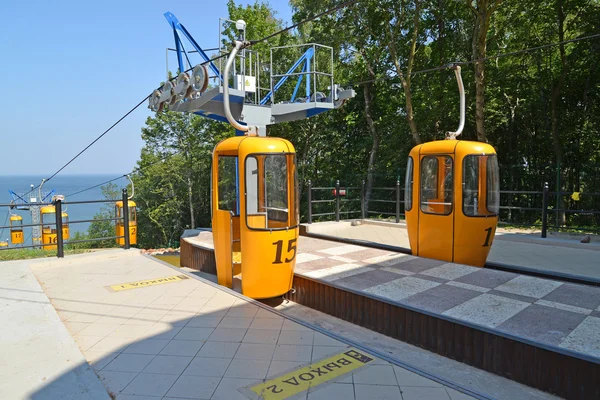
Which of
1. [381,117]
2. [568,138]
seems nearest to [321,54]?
[381,117]

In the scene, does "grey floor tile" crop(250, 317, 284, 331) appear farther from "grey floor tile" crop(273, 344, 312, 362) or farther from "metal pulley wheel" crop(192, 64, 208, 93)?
"metal pulley wheel" crop(192, 64, 208, 93)

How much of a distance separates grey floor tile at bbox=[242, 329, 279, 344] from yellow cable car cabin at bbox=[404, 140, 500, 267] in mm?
3853

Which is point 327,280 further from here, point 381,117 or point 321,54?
point 321,54

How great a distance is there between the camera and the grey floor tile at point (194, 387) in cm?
308

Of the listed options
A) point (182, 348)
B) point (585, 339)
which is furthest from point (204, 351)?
point (585, 339)

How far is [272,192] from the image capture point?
583cm

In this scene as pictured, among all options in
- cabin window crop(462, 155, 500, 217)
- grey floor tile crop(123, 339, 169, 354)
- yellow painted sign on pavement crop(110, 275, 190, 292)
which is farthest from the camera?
cabin window crop(462, 155, 500, 217)

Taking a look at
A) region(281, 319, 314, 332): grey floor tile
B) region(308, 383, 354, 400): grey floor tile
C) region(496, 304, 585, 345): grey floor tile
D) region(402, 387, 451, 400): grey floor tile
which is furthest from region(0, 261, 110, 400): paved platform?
region(496, 304, 585, 345): grey floor tile

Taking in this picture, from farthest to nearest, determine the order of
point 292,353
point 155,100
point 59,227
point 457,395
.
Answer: point 155,100 < point 59,227 < point 292,353 < point 457,395

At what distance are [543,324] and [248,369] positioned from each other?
2.86 m

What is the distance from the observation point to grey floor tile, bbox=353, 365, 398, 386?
3244mm

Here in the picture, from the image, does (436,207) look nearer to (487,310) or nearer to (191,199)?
(487,310)

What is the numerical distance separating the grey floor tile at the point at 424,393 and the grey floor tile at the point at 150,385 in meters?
1.86

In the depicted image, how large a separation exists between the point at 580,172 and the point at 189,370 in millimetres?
12772
